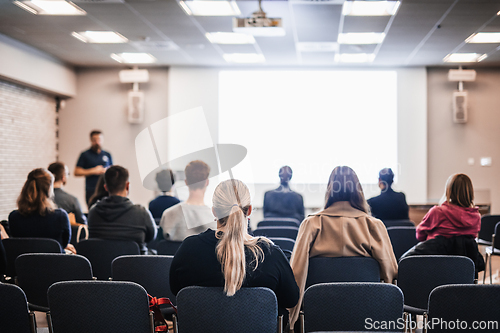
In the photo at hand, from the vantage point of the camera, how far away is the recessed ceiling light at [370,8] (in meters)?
5.17

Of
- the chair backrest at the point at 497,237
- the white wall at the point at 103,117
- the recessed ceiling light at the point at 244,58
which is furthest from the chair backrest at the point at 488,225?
the white wall at the point at 103,117

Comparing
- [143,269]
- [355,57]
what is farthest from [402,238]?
[355,57]

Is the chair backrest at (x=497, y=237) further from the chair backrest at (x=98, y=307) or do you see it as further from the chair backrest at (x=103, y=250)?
the chair backrest at (x=98, y=307)

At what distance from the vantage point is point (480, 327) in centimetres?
173

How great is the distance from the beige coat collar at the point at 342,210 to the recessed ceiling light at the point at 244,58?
5.64m

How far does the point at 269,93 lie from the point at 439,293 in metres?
7.42

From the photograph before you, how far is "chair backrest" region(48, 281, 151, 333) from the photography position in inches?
71.8

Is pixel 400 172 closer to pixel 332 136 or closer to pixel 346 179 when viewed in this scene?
pixel 332 136

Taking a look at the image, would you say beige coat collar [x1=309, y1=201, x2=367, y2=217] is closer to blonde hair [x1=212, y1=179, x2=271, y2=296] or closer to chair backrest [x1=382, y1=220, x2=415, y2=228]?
blonde hair [x1=212, y1=179, x2=271, y2=296]

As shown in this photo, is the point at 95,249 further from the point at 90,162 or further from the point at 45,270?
the point at 90,162

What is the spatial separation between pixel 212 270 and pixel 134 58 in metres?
7.05

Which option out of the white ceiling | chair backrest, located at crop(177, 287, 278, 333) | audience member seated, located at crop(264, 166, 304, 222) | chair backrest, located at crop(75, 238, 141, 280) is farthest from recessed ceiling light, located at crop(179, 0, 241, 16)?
chair backrest, located at crop(177, 287, 278, 333)

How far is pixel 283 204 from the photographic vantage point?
16.4 feet

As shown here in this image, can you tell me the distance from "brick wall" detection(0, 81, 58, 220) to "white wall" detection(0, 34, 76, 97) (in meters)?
0.26
